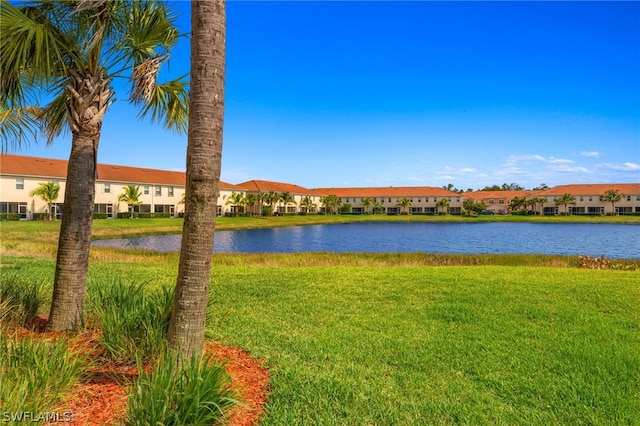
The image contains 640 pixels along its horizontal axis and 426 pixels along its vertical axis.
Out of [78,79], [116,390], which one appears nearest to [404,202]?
[78,79]

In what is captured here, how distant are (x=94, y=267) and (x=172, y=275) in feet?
11.1

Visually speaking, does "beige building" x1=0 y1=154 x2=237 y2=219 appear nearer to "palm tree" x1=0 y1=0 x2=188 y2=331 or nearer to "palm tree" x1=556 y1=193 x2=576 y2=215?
"palm tree" x1=0 y1=0 x2=188 y2=331

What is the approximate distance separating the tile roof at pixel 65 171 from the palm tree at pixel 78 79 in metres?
Answer: 38.3

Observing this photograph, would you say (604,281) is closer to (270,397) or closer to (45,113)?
(270,397)

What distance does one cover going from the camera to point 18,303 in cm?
579

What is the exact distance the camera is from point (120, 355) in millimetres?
4273

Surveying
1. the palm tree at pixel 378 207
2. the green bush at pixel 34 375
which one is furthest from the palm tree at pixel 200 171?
the palm tree at pixel 378 207

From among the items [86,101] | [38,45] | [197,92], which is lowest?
[197,92]

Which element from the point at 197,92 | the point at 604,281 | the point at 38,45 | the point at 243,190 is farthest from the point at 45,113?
the point at 243,190

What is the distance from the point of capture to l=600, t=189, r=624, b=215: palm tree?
262 ft

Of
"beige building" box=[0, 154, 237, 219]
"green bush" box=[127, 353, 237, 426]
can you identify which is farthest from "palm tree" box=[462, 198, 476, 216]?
"green bush" box=[127, 353, 237, 426]

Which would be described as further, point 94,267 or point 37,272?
point 94,267

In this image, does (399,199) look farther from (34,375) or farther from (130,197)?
(34,375)

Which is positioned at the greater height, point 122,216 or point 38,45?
point 38,45
